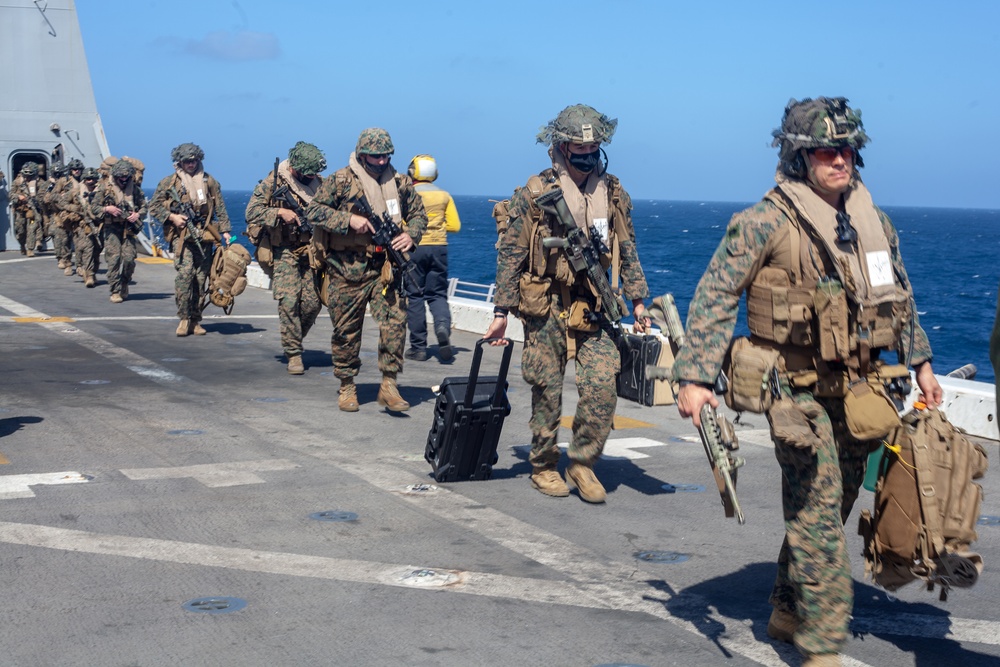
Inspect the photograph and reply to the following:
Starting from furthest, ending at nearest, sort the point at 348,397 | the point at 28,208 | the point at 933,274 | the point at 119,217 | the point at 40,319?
1. the point at 933,274
2. the point at 28,208
3. the point at 119,217
4. the point at 40,319
5. the point at 348,397

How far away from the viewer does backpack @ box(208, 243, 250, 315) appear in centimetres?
1341

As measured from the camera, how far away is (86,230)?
19734 mm

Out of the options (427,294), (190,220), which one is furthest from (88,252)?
(427,294)

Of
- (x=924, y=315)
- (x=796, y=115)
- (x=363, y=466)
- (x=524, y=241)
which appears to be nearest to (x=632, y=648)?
(x=796, y=115)

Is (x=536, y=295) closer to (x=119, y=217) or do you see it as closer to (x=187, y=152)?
(x=187, y=152)

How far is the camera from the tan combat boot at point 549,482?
7.24 meters

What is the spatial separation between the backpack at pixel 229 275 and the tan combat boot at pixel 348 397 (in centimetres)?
390

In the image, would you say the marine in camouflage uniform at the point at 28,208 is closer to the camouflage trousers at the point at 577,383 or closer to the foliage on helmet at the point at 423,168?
the foliage on helmet at the point at 423,168

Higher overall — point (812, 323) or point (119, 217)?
point (119, 217)

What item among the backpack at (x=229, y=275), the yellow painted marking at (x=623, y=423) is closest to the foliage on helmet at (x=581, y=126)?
the yellow painted marking at (x=623, y=423)

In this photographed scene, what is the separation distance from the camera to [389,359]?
9.75 m

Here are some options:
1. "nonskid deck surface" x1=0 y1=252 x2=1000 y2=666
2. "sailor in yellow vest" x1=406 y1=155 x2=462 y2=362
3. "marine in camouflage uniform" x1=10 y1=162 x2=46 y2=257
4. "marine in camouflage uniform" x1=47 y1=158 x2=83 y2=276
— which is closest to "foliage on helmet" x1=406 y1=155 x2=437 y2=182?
"sailor in yellow vest" x1=406 y1=155 x2=462 y2=362

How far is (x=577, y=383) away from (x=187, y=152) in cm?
839

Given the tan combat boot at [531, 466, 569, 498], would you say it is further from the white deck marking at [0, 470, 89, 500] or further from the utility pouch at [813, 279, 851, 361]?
the utility pouch at [813, 279, 851, 361]
